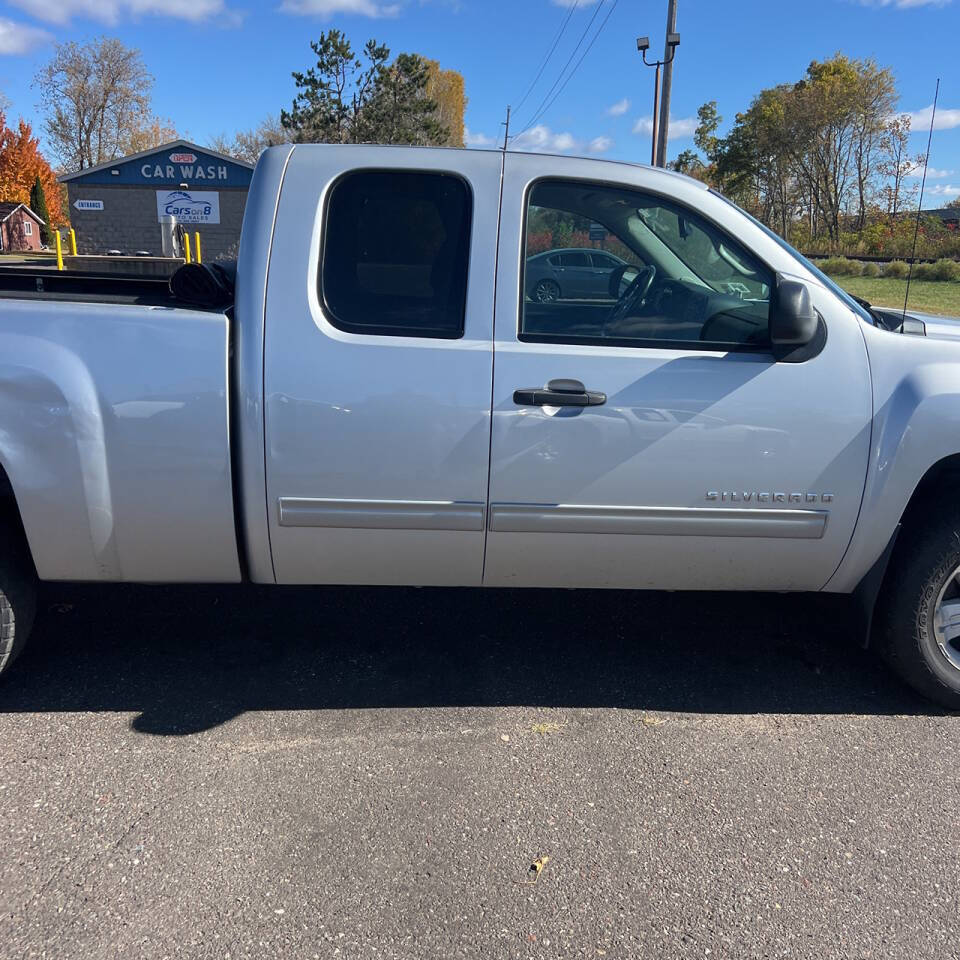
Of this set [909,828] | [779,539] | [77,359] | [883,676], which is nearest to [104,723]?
[77,359]

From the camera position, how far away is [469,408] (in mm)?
2961

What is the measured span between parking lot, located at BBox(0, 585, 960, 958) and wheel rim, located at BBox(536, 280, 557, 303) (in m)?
1.57

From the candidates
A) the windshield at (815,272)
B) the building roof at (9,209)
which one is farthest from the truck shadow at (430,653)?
the building roof at (9,209)

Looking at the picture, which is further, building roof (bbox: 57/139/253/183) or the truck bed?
building roof (bbox: 57/139/253/183)

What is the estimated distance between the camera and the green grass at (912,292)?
19344 mm

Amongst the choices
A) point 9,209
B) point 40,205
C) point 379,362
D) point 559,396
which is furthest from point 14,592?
point 40,205

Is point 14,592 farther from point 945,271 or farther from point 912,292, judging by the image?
point 945,271

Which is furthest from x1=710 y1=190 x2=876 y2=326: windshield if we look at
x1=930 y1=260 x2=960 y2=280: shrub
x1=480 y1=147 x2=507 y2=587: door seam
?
x1=930 y1=260 x2=960 y2=280: shrub

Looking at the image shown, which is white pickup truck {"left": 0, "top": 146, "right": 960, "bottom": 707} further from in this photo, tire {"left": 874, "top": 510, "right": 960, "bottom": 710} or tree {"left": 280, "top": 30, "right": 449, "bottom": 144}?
tree {"left": 280, "top": 30, "right": 449, "bottom": 144}

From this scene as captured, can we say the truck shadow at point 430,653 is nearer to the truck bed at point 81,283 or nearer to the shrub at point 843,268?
the truck bed at point 81,283

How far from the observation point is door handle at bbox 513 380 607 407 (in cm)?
297

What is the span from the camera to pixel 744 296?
125 inches

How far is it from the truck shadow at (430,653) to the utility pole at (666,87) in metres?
15.7

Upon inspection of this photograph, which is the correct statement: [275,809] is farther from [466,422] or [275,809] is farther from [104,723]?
[466,422]
